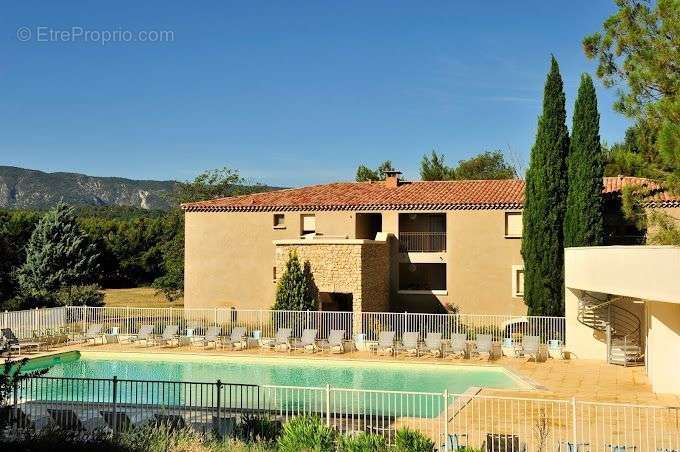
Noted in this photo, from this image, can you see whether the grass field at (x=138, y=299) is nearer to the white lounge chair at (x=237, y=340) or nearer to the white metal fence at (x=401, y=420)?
the white lounge chair at (x=237, y=340)

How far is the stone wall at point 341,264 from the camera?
1148 inches

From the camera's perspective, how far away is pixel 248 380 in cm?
2261

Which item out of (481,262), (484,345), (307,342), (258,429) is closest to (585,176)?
(481,262)

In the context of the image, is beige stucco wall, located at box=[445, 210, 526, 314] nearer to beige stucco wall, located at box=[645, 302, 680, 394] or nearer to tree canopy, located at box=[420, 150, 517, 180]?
beige stucco wall, located at box=[645, 302, 680, 394]

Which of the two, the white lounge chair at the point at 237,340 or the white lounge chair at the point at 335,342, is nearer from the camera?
the white lounge chair at the point at 335,342

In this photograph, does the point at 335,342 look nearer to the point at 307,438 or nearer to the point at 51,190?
the point at 307,438

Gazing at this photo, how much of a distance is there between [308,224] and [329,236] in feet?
7.32

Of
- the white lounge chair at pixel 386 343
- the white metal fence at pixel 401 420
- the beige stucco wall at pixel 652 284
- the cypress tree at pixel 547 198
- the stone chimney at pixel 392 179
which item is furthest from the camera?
the stone chimney at pixel 392 179

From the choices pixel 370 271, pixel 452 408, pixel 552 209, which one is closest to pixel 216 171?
pixel 370 271

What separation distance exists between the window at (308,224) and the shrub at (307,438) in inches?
948

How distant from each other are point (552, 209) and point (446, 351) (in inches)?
327


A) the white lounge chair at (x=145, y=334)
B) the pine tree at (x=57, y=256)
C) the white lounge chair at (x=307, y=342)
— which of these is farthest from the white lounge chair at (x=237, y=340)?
the pine tree at (x=57, y=256)

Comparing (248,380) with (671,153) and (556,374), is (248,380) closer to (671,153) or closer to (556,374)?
(556,374)

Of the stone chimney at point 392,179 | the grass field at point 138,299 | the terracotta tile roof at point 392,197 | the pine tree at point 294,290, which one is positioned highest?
the stone chimney at point 392,179
